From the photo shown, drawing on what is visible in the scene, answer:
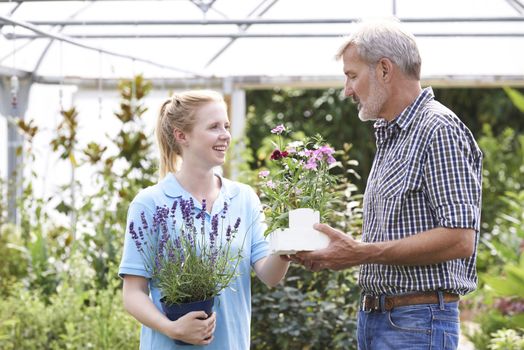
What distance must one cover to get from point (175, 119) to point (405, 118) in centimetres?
75

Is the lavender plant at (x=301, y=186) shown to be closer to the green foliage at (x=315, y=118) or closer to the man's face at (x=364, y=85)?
the man's face at (x=364, y=85)

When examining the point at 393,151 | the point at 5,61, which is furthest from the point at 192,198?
the point at 5,61

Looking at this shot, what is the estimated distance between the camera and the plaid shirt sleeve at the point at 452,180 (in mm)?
2572

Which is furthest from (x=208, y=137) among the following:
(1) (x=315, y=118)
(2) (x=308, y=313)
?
(1) (x=315, y=118)

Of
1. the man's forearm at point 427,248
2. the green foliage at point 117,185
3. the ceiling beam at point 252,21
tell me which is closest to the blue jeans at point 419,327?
the man's forearm at point 427,248

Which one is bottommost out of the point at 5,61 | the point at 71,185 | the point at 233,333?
the point at 233,333

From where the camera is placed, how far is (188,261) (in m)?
2.82

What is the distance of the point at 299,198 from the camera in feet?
9.29

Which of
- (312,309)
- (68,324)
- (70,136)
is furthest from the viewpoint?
(70,136)

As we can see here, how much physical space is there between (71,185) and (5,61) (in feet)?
5.23

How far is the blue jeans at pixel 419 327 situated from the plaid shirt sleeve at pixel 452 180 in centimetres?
24

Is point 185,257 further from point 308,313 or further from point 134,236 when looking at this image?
point 308,313

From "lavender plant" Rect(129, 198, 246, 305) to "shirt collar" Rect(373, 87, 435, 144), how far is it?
0.49 m

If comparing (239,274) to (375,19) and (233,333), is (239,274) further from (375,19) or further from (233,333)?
(375,19)
